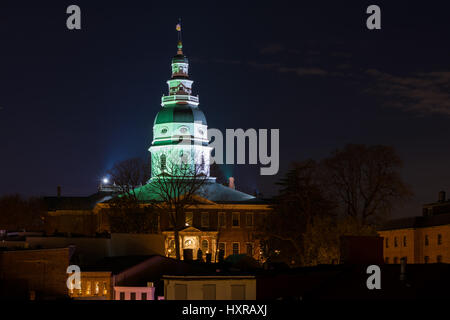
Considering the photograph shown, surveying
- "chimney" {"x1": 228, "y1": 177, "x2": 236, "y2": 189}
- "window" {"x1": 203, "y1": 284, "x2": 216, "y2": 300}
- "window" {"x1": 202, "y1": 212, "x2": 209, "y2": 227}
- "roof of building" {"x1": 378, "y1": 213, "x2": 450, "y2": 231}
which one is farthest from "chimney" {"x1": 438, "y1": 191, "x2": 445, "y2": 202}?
"window" {"x1": 203, "y1": 284, "x2": 216, "y2": 300}

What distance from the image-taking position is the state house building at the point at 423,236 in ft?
309

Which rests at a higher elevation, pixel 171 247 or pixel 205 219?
pixel 205 219

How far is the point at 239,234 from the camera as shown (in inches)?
5133

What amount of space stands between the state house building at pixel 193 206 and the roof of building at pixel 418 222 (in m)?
13.6

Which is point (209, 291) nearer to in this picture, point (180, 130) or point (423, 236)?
point (423, 236)

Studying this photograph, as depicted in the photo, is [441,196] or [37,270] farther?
[441,196]

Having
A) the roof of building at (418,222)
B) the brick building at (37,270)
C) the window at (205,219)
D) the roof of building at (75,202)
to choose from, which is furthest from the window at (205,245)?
the brick building at (37,270)

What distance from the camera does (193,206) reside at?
5022 inches

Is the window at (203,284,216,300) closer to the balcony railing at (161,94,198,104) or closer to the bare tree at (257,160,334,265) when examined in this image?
the bare tree at (257,160,334,265)

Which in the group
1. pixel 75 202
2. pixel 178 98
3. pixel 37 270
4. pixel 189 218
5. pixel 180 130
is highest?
pixel 178 98

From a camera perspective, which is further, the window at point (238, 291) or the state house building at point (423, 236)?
the state house building at point (423, 236)

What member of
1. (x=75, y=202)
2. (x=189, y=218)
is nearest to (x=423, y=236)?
(x=189, y=218)

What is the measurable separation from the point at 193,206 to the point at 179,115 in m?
23.5

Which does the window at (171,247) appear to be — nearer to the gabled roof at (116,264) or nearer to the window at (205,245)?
the window at (205,245)
